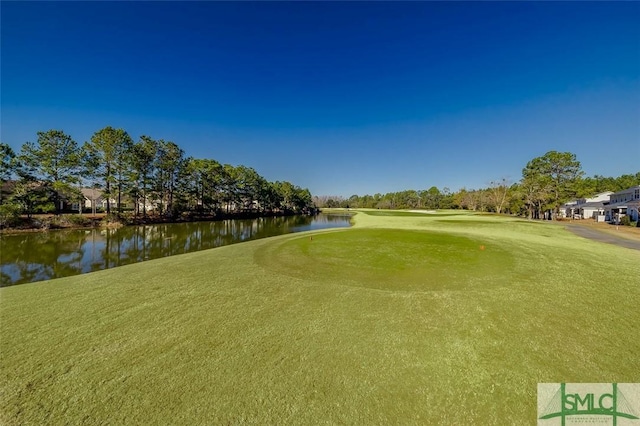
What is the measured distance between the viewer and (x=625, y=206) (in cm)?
3019

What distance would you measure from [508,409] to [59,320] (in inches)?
288

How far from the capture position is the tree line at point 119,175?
26031 millimetres

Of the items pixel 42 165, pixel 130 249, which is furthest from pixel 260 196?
pixel 130 249

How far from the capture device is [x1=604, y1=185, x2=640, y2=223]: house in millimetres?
30013

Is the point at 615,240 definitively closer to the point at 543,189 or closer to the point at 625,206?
the point at 625,206

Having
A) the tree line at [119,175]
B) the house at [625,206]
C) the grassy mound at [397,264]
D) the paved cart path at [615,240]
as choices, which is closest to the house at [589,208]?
the house at [625,206]

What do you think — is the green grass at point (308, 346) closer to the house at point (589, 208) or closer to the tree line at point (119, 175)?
the tree line at point (119, 175)

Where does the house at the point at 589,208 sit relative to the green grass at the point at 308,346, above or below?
above

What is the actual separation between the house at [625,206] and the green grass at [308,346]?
36139mm

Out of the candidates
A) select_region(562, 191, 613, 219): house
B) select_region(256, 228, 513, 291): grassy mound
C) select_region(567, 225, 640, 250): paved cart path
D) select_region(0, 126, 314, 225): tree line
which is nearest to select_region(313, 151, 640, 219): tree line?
select_region(562, 191, 613, 219): house

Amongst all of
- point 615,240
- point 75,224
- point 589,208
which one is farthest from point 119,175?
point 589,208

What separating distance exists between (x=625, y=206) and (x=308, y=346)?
1808 inches

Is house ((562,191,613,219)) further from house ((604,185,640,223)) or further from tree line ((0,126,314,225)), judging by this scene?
tree line ((0,126,314,225))

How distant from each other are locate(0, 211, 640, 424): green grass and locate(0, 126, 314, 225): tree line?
3000 cm
